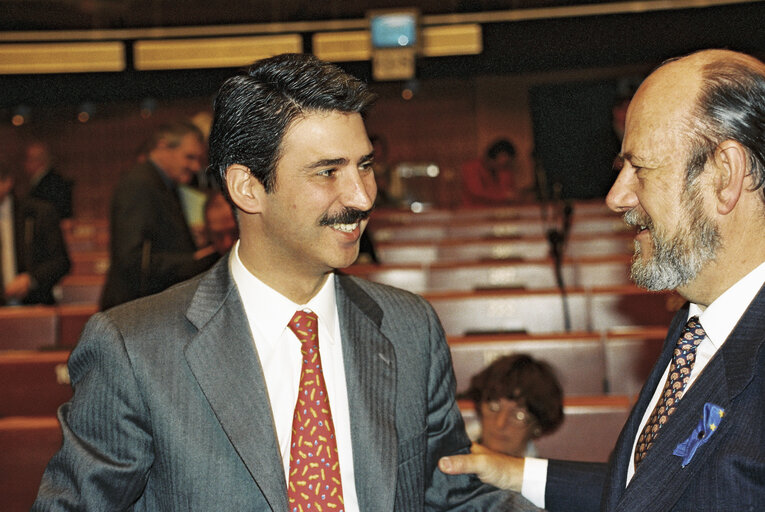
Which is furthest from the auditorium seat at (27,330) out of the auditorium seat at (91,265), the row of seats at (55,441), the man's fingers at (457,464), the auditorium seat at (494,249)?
the man's fingers at (457,464)

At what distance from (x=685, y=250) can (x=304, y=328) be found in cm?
65

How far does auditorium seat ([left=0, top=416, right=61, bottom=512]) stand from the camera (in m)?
2.49

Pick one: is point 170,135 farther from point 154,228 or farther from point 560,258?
point 560,258

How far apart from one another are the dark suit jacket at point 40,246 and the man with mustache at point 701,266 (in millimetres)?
3917

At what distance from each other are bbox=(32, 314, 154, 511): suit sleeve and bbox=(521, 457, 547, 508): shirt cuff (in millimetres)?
836

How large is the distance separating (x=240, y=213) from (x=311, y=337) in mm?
269

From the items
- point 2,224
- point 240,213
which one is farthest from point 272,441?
point 2,224

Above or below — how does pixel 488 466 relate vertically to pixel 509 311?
above

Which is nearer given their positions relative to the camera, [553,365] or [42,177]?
[553,365]

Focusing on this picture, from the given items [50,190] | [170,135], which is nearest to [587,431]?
[170,135]

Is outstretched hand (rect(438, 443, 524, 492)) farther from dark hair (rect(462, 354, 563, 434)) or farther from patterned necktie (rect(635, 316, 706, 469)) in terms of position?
dark hair (rect(462, 354, 563, 434))

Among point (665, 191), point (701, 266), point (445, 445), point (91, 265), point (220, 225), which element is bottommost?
point (91, 265)

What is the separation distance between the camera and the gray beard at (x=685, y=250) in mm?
1389

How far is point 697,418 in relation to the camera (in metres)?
1.31
